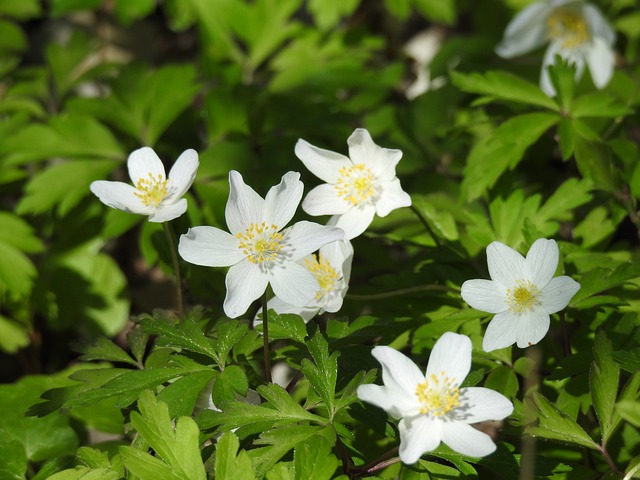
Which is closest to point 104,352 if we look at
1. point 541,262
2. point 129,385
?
point 129,385

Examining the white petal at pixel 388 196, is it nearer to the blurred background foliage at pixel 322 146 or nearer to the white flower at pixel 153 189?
the blurred background foliage at pixel 322 146

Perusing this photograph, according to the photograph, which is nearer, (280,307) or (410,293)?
(280,307)

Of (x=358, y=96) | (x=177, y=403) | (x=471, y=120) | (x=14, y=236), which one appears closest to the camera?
(x=177, y=403)

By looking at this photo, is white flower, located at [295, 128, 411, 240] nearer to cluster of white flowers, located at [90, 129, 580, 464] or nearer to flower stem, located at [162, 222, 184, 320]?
cluster of white flowers, located at [90, 129, 580, 464]

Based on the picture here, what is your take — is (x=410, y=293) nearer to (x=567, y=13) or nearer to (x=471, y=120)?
(x=471, y=120)

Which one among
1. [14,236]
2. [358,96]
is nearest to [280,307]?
[14,236]

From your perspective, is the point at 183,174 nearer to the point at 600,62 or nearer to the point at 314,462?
the point at 314,462
